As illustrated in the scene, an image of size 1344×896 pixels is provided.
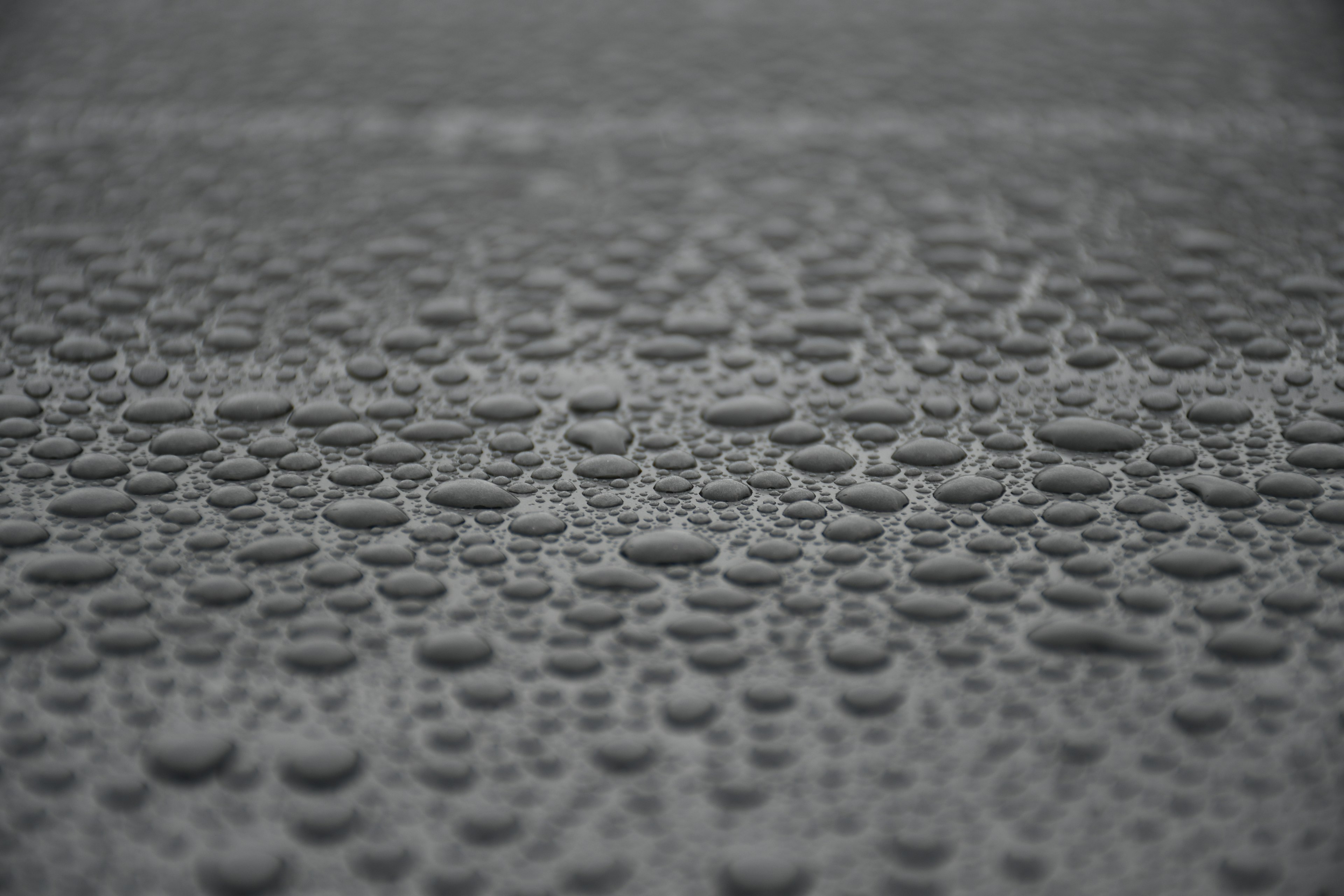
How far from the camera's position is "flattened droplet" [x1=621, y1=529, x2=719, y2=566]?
598mm

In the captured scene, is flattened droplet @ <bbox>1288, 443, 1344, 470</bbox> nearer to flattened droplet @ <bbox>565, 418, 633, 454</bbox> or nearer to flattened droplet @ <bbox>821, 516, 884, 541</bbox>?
flattened droplet @ <bbox>821, 516, 884, 541</bbox>

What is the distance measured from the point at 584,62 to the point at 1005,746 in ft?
4.27

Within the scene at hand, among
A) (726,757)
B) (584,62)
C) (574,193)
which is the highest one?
(584,62)

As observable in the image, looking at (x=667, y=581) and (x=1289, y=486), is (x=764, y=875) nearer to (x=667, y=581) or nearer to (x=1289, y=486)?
(x=667, y=581)

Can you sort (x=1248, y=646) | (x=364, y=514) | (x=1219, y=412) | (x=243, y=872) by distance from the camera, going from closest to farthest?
(x=243, y=872) → (x=1248, y=646) → (x=364, y=514) → (x=1219, y=412)

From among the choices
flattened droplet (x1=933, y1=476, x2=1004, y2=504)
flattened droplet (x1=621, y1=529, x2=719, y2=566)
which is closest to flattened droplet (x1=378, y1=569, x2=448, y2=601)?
flattened droplet (x1=621, y1=529, x2=719, y2=566)

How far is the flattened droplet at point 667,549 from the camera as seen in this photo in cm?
60

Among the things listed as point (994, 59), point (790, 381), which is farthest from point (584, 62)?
point (790, 381)

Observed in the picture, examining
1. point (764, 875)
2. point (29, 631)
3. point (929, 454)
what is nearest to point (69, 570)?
point (29, 631)

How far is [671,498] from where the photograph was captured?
66cm

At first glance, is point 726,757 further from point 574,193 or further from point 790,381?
point 574,193

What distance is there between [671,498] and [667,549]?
0.06 m

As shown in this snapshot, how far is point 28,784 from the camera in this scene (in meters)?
0.45

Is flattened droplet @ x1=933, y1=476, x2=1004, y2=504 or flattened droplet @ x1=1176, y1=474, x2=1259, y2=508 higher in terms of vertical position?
flattened droplet @ x1=1176, y1=474, x2=1259, y2=508
